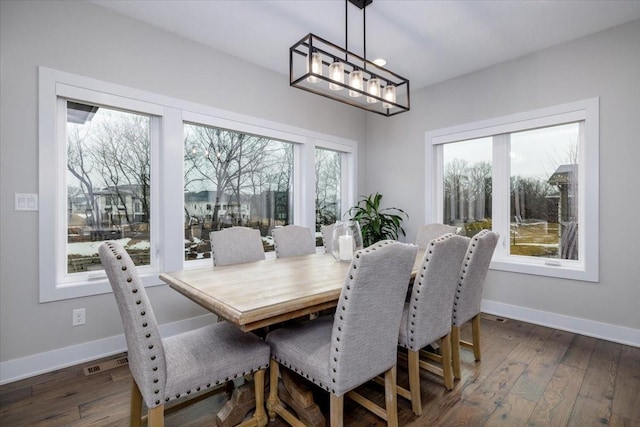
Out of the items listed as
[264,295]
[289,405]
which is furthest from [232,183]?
[289,405]

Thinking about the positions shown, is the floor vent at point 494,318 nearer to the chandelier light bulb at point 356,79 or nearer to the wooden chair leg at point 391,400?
the wooden chair leg at point 391,400

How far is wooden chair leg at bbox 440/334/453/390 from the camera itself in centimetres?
199

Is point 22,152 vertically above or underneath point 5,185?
above

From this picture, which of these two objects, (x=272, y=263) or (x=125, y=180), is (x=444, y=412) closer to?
(x=272, y=263)

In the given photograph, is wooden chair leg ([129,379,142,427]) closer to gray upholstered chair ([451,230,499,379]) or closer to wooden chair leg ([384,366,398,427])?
wooden chair leg ([384,366,398,427])

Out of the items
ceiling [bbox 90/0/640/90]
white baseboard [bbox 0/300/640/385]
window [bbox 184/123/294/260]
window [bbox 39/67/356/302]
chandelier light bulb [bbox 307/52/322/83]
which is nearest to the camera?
chandelier light bulb [bbox 307/52/322/83]

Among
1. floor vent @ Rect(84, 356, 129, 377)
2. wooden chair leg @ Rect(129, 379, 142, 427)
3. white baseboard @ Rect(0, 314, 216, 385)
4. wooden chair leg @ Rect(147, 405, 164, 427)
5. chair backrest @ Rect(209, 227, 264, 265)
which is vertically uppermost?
chair backrest @ Rect(209, 227, 264, 265)

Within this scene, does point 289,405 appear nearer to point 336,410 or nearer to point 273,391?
point 273,391

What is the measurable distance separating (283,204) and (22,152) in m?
2.41

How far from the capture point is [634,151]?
2713 mm

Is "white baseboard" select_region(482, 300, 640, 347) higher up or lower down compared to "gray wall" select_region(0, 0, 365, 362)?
lower down

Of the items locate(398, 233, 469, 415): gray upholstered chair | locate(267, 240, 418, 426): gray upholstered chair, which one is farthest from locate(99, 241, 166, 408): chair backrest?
locate(398, 233, 469, 415): gray upholstered chair

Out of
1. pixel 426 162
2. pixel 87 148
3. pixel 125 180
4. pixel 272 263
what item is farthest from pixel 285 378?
pixel 426 162

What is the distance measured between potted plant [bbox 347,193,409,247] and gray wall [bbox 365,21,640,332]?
4.14ft
